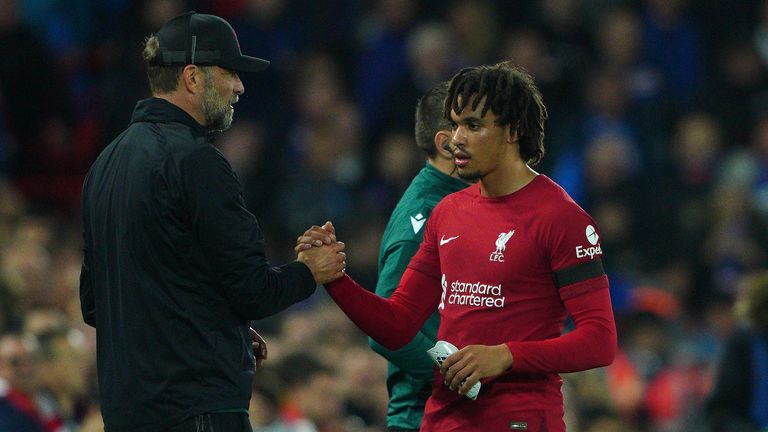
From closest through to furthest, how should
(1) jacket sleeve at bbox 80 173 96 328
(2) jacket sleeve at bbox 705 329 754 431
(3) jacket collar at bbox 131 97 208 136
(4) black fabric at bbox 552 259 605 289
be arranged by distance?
(4) black fabric at bbox 552 259 605 289
(3) jacket collar at bbox 131 97 208 136
(1) jacket sleeve at bbox 80 173 96 328
(2) jacket sleeve at bbox 705 329 754 431

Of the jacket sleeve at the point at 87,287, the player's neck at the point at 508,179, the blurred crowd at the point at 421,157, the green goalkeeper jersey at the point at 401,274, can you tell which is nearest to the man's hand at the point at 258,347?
the green goalkeeper jersey at the point at 401,274

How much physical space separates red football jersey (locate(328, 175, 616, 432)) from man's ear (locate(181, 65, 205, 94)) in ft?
2.95

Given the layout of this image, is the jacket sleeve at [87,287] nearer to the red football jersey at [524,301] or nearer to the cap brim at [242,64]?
the cap brim at [242,64]

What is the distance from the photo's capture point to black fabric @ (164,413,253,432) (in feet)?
14.3

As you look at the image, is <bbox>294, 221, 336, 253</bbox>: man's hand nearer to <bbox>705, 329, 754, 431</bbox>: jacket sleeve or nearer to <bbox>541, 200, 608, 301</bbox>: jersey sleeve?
<bbox>541, 200, 608, 301</bbox>: jersey sleeve

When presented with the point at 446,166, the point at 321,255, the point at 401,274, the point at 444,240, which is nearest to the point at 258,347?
the point at 321,255

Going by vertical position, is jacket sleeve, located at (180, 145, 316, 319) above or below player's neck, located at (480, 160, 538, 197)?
below

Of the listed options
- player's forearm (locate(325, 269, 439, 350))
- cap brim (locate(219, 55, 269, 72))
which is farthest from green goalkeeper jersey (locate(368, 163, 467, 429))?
cap brim (locate(219, 55, 269, 72))

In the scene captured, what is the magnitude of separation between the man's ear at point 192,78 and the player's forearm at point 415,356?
1041 mm

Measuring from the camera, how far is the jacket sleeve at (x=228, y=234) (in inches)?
172

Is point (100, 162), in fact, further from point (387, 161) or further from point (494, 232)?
point (387, 161)

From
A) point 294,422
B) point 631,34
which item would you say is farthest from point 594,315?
point 631,34

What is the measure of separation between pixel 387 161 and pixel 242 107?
1.21 metres

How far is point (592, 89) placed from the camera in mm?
11953
